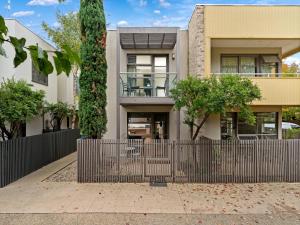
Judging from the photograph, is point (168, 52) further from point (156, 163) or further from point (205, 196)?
point (205, 196)

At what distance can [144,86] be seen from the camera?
500 inches

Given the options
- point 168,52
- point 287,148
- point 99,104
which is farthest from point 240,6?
point 99,104

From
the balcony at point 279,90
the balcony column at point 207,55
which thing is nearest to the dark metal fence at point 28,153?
the balcony column at point 207,55

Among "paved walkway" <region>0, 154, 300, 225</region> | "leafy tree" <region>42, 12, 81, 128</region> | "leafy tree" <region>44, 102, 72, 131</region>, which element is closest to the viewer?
"paved walkway" <region>0, 154, 300, 225</region>

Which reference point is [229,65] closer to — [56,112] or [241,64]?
[241,64]

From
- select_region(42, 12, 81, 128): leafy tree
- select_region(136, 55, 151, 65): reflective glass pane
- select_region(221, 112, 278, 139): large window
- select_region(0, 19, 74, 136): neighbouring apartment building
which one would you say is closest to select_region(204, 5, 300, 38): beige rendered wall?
select_region(221, 112, 278, 139): large window

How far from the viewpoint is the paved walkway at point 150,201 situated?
21.9 ft

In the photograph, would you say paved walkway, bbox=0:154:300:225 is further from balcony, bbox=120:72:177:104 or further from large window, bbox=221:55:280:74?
large window, bbox=221:55:280:74

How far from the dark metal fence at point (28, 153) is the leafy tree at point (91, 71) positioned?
273cm

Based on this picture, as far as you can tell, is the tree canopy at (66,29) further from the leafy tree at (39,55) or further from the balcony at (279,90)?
the leafy tree at (39,55)

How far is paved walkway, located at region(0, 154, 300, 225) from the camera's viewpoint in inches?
263

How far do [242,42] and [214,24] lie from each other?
184 centimetres

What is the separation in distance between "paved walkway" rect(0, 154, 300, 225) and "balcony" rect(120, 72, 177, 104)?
15.4 ft

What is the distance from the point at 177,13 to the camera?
65.0ft
